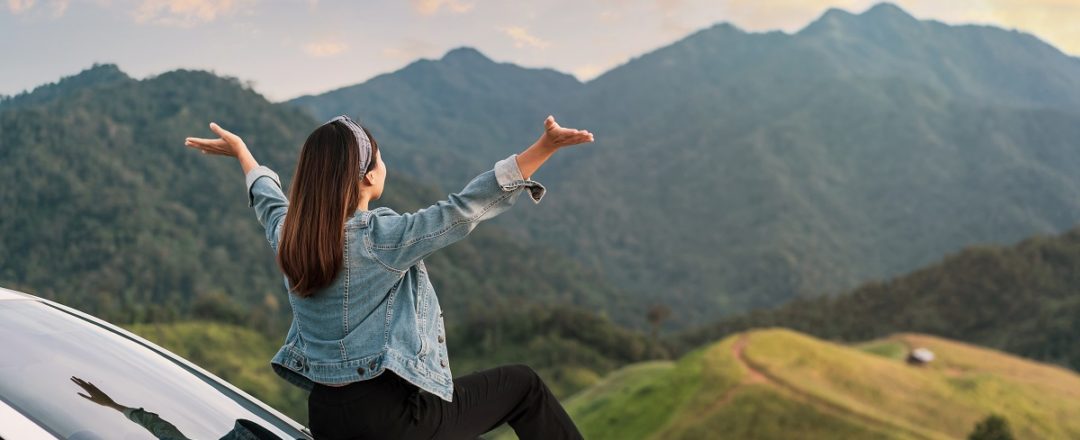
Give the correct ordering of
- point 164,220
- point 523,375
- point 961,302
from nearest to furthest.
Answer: point 523,375 → point 961,302 → point 164,220

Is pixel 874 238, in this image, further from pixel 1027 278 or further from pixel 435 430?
pixel 435 430

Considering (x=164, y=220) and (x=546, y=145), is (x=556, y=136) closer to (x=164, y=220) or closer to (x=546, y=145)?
(x=546, y=145)

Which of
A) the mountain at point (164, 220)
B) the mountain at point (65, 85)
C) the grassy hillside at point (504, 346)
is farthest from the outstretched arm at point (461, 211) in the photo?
the mountain at point (164, 220)

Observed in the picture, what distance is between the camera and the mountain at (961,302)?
182 feet

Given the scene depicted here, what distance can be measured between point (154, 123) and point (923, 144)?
119 meters

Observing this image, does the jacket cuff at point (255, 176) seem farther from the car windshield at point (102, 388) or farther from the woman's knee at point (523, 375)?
the woman's knee at point (523, 375)

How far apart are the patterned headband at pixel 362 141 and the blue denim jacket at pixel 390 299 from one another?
0.39 feet

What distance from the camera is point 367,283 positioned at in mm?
2018

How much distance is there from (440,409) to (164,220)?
64834mm

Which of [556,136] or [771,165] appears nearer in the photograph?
[556,136]

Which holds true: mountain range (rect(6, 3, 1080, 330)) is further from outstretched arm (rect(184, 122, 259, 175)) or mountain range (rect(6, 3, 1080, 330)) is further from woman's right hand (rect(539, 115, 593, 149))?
woman's right hand (rect(539, 115, 593, 149))

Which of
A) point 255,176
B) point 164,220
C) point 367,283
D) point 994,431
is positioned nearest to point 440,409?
point 367,283

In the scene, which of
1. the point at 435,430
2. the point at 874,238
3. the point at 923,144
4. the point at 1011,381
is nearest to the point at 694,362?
the point at 1011,381

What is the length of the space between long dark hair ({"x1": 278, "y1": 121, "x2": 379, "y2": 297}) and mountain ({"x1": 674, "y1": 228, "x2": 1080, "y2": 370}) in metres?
54.8
